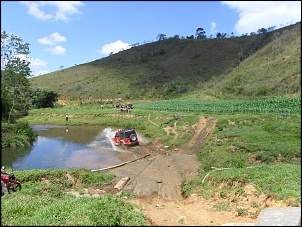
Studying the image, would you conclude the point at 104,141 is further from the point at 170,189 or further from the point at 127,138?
the point at 170,189

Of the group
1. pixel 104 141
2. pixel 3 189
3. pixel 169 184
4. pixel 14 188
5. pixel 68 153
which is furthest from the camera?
pixel 104 141

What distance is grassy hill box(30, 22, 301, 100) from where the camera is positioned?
50.5 m

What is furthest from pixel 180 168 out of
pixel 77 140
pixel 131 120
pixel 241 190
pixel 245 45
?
pixel 245 45

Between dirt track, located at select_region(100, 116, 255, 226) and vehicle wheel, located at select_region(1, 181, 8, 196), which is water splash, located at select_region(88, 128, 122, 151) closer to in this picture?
dirt track, located at select_region(100, 116, 255, 226)

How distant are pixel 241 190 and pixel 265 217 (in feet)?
13.2

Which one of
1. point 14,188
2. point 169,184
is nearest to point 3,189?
point 14,188

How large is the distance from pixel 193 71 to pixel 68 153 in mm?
62787

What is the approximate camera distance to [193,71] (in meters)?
81.2

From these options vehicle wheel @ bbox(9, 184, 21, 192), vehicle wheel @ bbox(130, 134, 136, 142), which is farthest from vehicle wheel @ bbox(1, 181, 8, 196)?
vehicle wheel @ bbox(130, 134, 136, 142)

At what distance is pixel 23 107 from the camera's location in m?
47.5

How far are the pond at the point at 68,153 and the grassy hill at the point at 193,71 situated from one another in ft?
85.1

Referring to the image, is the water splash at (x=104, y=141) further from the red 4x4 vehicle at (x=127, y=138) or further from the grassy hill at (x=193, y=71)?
the grassy hill at (x=193, y=71)

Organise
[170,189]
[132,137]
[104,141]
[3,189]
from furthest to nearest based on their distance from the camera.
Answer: [104,141] → [132,137] → [170,189] → [3,189]

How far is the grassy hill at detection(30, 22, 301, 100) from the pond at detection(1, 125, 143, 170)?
2595cm
